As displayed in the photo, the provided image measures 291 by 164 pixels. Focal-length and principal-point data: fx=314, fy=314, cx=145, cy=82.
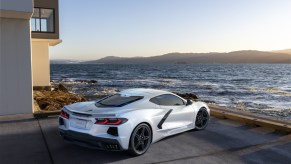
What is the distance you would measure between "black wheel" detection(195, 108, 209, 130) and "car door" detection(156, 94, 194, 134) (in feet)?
1.42

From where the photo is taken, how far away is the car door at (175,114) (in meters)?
7.57

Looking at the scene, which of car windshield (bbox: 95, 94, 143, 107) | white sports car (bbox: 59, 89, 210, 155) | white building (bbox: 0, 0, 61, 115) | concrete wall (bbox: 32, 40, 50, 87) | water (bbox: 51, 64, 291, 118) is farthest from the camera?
water (bbox: 51, 64, 291, 118)

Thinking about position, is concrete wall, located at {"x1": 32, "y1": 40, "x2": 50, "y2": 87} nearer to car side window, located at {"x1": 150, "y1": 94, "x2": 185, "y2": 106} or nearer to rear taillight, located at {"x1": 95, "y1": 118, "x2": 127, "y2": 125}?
car side window, located at {"x1": 150, "y1": 94, "x2": 185, "y2": 106}

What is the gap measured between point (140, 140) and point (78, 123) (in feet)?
4.42

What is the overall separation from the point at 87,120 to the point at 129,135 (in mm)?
893

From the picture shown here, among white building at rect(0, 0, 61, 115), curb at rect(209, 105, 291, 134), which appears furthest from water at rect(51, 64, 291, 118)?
white building at rect(0, 0, 61, 115)

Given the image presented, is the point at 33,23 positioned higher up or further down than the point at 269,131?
higher up

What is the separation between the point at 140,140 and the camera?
6.67 meters

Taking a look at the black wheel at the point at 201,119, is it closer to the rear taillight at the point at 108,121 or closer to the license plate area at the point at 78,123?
the rear taillight at the point at 108,121

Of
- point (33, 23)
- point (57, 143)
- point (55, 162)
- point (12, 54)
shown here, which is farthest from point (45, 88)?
point (55, 162)

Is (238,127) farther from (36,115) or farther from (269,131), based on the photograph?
(36,115)

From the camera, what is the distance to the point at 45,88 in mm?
21562

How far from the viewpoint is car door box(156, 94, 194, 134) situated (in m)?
7.57

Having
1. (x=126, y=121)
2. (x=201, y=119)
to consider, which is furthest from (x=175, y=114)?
(x=126, y=121)
